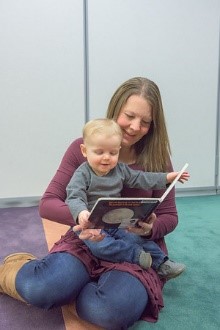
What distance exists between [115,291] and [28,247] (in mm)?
807

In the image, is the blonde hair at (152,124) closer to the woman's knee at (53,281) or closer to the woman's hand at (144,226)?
the woman's hand at (144,226)

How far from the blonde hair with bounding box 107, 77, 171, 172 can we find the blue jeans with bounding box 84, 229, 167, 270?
0.24 meters

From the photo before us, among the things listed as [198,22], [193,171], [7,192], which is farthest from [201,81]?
[7,192]

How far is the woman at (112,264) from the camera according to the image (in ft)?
3.64

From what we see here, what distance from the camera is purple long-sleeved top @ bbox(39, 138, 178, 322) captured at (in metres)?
1.18

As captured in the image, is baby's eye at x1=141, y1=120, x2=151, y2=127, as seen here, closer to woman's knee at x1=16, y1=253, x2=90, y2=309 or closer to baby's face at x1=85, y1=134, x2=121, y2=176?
baby's face at x1=85, y1=134, x2=121, y2=176

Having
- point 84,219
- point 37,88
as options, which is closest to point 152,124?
point 84,219

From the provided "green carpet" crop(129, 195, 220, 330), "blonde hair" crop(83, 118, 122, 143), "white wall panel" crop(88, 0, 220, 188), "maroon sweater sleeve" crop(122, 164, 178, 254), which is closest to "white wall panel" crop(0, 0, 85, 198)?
"white wall panel" crop(88, 0, 220, 188)

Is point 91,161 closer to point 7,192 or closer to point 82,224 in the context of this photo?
point 82,224

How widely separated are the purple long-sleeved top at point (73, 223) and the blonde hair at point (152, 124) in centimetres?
5

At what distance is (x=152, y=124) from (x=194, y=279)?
0.63 m

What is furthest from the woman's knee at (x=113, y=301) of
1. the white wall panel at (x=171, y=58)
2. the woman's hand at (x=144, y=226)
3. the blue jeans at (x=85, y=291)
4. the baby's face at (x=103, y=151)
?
the white wall panel at (x=171, y=58)

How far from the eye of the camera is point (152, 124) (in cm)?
133

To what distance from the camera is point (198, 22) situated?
258 cm
